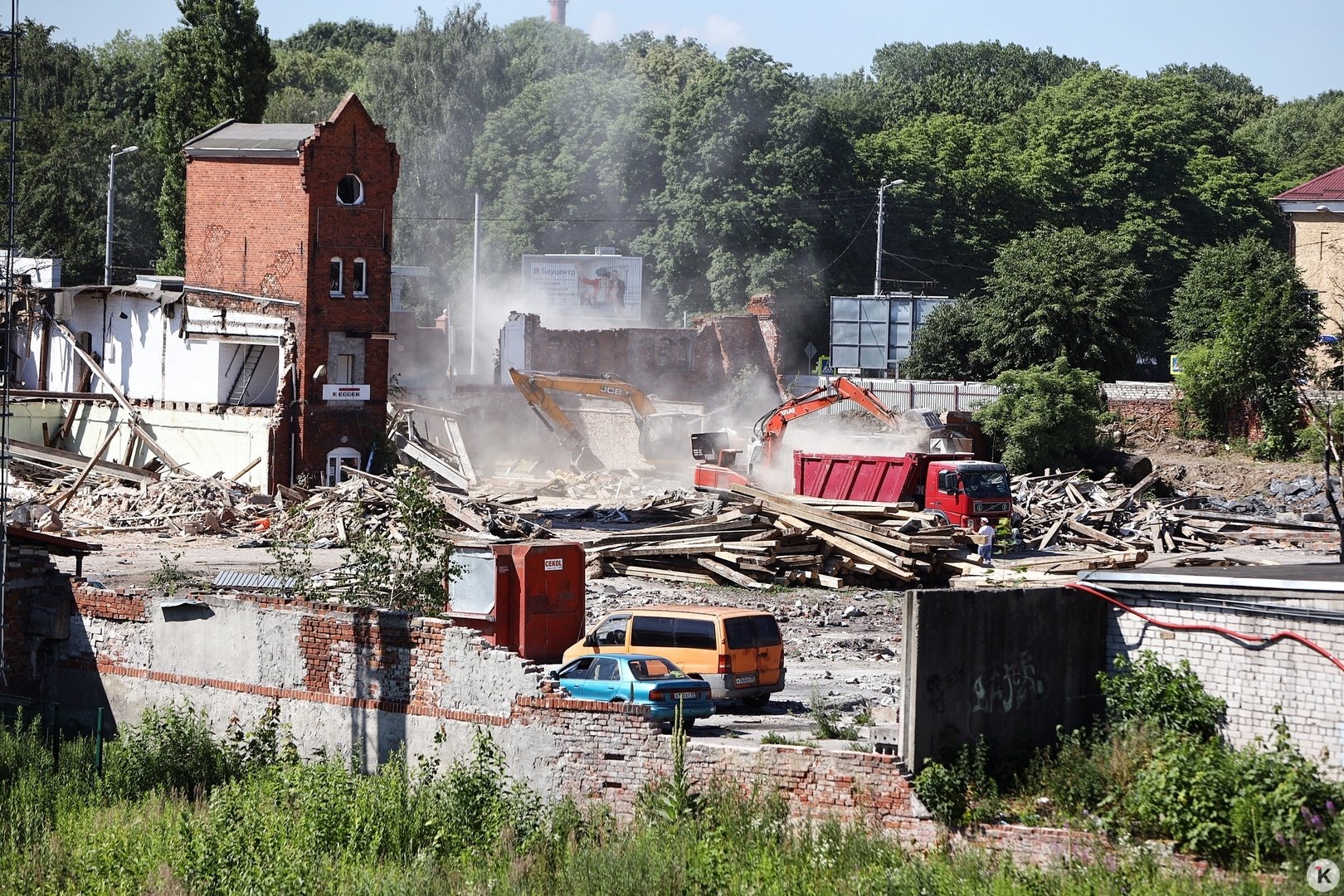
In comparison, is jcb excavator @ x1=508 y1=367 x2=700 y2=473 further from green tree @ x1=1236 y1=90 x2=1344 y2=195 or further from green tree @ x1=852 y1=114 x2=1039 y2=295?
green tree @ x1=1236 y1=90 x2=1344 y2=195

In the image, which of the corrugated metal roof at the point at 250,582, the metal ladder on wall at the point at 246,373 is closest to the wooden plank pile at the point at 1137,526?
the corrugated metal roof at the point at 250,582

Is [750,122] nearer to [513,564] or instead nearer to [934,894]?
[513,564]

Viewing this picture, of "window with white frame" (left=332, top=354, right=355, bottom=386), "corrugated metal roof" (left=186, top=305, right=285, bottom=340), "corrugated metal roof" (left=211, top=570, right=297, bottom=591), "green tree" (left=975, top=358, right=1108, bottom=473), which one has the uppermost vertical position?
"corrugated metal roof" (left=186, top=305, right=285, bottom=340)

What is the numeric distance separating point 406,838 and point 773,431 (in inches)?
1032

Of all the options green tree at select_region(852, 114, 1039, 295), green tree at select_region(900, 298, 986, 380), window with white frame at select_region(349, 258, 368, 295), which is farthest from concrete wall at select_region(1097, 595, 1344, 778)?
green tree at select_region(852, 114, 1039, 295)

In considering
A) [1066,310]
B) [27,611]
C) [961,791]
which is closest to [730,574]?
[27,611]

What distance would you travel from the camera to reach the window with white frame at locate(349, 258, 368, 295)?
4150 centimetres

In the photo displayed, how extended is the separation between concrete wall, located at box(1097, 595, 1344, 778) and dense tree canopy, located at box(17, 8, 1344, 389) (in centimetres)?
4806

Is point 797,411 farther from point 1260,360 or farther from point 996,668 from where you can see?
point 996,668

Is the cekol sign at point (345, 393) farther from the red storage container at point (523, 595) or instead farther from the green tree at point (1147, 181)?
the green tree at point (1147, 181)

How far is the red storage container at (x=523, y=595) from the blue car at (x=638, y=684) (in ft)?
7.38

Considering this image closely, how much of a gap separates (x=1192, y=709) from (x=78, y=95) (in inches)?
3428

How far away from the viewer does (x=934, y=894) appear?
11688mm

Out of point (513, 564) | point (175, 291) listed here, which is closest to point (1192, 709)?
point (513, 564)
